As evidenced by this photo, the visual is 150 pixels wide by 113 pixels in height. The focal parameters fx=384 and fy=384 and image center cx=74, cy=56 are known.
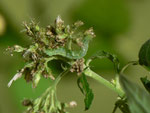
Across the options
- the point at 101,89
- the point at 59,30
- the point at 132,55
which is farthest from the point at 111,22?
the point at 59,30

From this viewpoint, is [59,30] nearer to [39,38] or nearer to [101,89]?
[39,38]

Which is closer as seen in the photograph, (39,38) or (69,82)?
(39,38)

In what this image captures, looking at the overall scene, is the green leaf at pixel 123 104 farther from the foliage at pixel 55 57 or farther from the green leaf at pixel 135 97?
the green leaf at pixel 135 97

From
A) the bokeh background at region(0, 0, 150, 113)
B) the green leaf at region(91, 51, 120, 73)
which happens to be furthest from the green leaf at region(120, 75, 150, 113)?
the bokeh background at region(0, 0, 150, 113)

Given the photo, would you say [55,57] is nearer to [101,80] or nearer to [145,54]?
[101,80]

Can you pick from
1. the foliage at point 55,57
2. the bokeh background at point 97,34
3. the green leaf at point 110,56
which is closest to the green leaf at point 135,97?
the foliage at point 55,57

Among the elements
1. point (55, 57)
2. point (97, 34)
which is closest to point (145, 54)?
point (55, 57)
